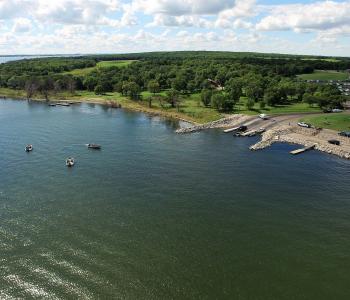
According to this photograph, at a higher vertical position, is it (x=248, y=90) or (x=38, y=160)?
(x=248, y=90)

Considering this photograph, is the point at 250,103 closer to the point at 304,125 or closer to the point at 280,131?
the point at 304,125

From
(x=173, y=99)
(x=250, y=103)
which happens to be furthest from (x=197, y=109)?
(x=250, y=103)

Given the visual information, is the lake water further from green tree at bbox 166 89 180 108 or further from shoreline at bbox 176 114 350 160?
green tree at bbox 166 89 180 108

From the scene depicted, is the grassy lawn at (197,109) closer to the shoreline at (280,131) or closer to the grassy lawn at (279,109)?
the grassy lawn at (279,109)

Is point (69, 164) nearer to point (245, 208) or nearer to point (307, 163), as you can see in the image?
point (245, 208)

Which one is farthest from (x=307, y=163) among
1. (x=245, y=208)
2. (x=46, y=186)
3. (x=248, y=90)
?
(x=248, y=90)

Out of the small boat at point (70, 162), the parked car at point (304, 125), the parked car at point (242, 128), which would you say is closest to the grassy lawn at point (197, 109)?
the parked car at point (242, 128)

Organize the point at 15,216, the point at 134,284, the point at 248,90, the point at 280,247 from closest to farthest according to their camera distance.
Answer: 1. the point at 134,284
2. the point at 280,247
3. the point at 15,216
4. the point at 248,90
